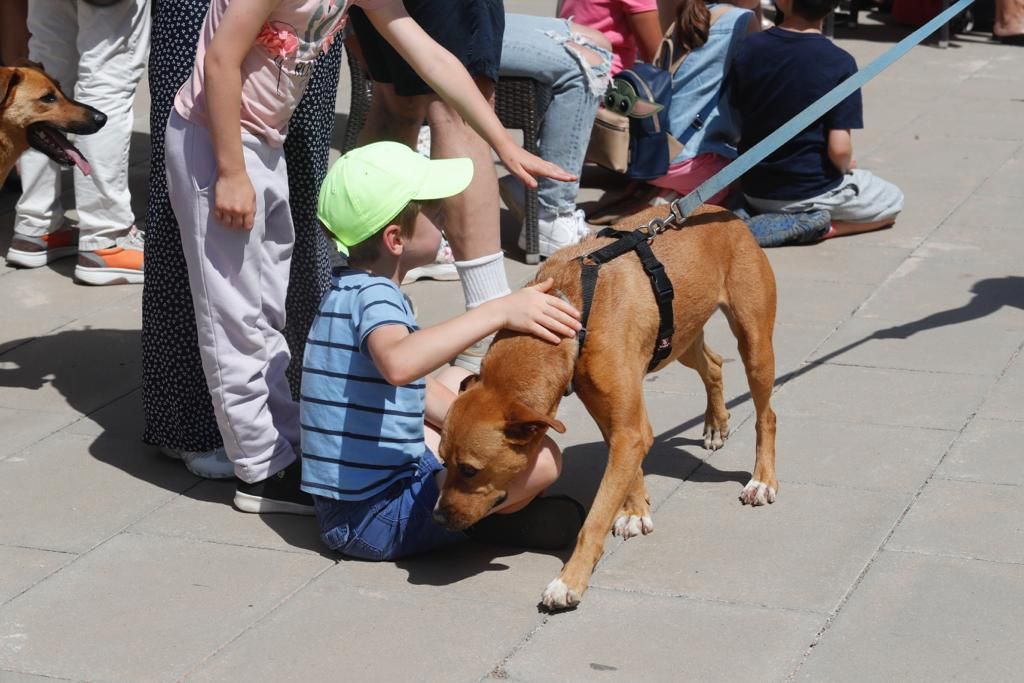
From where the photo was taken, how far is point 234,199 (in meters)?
4.05

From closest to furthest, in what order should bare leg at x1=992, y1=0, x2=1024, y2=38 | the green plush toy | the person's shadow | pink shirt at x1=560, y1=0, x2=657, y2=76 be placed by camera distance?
the person's shadow → the green plush toy → pink shirt at x1=560, y1=0, x2=657, y2=76 → bare leg at x1=992, y1=0, x2=1024, y2=38

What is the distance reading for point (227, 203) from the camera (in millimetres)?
4055

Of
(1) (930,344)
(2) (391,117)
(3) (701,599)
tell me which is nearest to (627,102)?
(2) (391,117)

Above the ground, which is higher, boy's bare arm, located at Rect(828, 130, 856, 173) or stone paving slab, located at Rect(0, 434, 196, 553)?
boy's bare arm, located at Rect(828, 130, 856, 173)

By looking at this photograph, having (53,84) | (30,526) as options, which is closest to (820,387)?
(30,526)

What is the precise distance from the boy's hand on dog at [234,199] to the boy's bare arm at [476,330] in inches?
26.6

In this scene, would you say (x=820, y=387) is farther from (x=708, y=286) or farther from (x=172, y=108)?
(x=172, y=108)

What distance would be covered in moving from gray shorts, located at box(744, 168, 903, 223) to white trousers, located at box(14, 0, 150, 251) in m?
3.31

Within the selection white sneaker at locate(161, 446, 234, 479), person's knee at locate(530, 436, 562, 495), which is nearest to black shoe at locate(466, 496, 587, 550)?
person's knee at locate(530, 436, 562, 495)

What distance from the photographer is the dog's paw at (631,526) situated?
13.9ft

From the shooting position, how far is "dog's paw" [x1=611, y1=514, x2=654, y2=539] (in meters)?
4.22

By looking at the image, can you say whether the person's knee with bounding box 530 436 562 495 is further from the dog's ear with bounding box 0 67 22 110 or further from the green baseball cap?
the dog's ear with bounding box 0 67 22 110

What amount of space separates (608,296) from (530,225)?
2990 millimetres

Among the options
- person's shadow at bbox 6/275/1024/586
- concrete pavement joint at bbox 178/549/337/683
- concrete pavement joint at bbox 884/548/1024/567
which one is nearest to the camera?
concrete pavement joint at bbox 178/549/337/683
